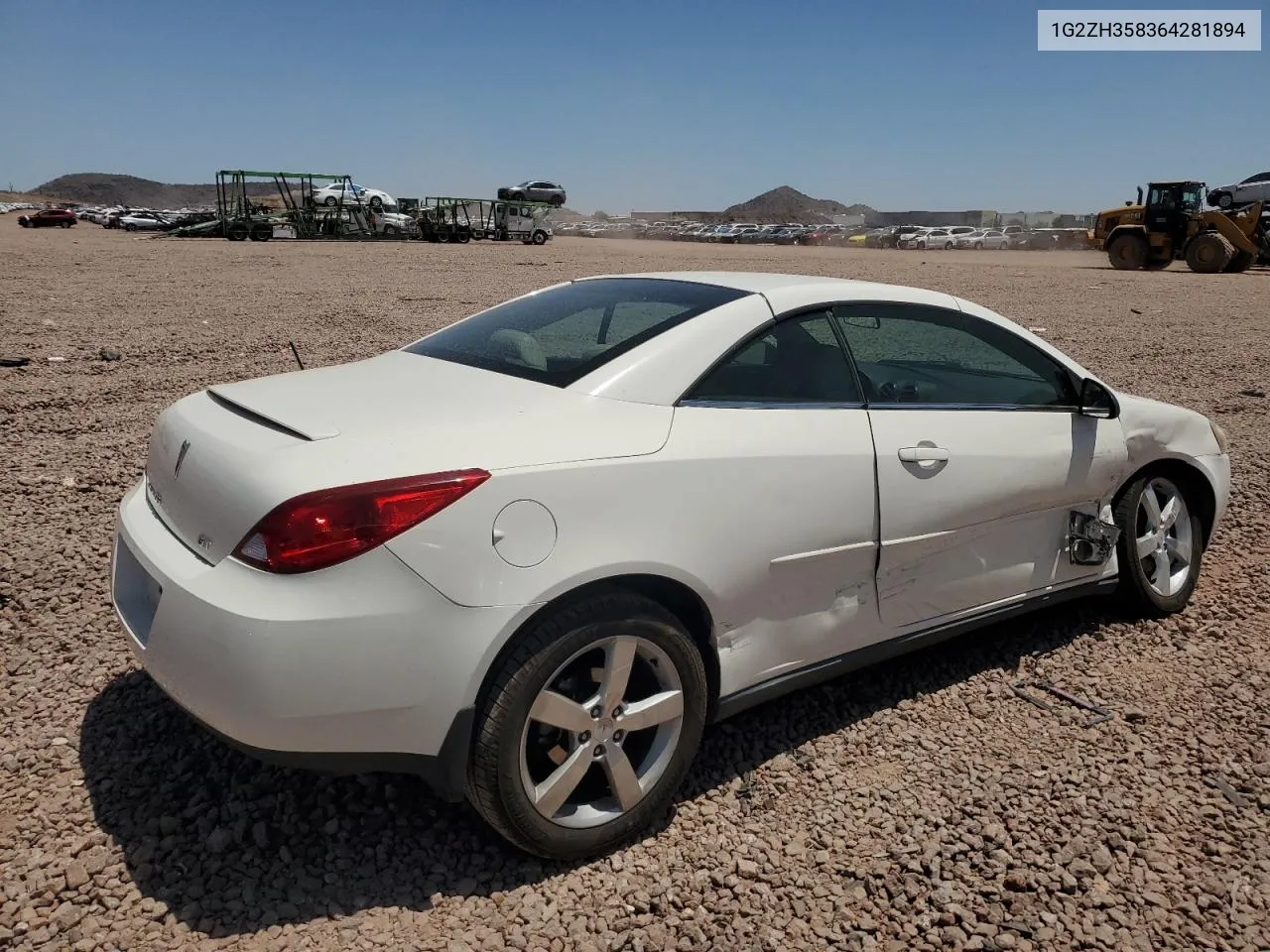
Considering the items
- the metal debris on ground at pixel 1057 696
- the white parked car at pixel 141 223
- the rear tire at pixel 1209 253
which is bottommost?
the metal debris on ground at pixel 1057 696

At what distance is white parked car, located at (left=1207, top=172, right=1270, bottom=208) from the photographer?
37375mm

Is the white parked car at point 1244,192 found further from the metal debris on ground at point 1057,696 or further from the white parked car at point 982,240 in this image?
the metal debris on ground at point 1057,696

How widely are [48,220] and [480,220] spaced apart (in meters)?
27.8

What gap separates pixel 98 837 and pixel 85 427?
493 centimetres

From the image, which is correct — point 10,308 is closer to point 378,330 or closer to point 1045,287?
point 378,330

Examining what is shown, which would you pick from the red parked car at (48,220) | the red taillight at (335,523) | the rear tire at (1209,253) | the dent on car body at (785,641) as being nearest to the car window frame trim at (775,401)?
the dent on car body at (785,641)

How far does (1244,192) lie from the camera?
38.5 metres

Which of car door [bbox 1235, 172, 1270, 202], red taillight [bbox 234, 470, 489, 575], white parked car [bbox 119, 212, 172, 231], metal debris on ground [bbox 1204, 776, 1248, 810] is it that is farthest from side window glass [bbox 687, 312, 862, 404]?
white parked car [bbox 119, 212, 172, 231]

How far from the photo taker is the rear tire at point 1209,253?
92.0 feet

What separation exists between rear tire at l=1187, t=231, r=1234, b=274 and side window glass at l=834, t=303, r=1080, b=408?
1154 inches

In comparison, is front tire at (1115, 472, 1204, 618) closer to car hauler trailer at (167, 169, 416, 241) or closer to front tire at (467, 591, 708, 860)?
front tire at (467, 591, 708, 860)

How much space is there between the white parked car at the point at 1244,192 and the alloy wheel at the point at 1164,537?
4038cm

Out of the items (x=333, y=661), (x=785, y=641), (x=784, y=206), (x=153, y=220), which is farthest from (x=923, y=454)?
(x=784, y=206)

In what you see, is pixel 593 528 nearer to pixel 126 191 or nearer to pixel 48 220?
pixel 48 220
